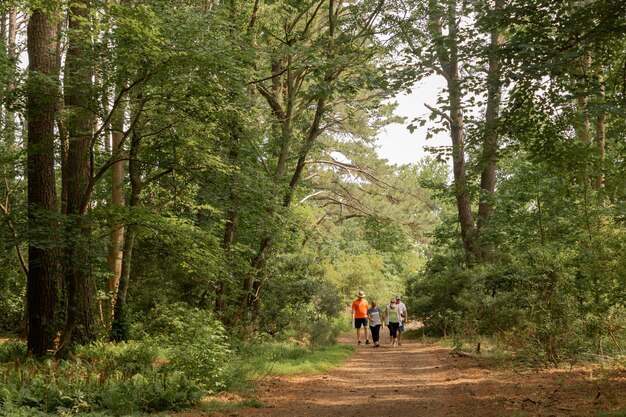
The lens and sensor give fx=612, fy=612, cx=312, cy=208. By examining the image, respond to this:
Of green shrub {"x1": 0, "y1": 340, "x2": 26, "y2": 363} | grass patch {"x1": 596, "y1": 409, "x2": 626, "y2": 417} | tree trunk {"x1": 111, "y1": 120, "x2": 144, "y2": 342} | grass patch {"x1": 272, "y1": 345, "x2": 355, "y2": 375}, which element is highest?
tree trunk {"x1": 111, "y1": 120, "x2": 144, "y2": 342}

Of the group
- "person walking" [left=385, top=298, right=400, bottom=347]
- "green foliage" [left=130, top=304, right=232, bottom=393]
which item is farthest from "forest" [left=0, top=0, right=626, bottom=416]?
"person walking" [left=385, top=298, right=400, bottom=347]

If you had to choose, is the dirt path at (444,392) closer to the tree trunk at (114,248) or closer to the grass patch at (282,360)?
the grass patch at (282,360)

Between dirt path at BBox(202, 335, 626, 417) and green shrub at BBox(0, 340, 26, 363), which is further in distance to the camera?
green shrub at BBox(0, 340, 26, 363)

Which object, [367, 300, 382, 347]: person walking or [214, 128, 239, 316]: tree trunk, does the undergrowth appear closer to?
[214, 128, 239, 316]: tree trunk

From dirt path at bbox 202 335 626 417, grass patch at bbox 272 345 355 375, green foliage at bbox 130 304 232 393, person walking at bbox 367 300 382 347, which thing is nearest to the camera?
dirt path at bbox 202 335 626 417

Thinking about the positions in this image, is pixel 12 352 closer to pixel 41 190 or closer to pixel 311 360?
pixel 41 190

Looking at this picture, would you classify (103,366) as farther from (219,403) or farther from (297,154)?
A: (297,154)

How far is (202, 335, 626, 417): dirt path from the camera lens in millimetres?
8086

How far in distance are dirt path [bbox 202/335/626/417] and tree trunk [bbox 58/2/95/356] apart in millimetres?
4004

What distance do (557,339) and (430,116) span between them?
5300 mm

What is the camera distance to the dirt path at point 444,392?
8.09 m

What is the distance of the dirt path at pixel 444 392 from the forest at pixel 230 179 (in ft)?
3.09

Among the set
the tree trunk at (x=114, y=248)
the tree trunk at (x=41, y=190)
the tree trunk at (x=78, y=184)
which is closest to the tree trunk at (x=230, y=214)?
the tree trunk at (x=114, y=248)

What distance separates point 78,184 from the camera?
12617mm
